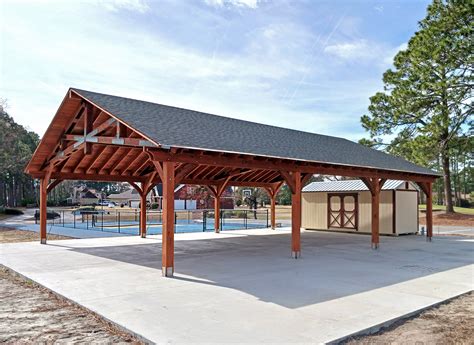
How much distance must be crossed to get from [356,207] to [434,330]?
13.7 m

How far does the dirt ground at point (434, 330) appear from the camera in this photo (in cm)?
432

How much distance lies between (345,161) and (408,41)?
1661 cm

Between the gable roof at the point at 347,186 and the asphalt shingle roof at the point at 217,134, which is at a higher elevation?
the asphalt shingle roof at the point at 217,134

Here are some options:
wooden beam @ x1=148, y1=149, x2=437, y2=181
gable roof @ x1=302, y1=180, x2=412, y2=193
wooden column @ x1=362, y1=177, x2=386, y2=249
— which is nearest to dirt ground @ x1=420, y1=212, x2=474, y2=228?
gable roof @ x1=302, y1=180, x2=412, y2=193

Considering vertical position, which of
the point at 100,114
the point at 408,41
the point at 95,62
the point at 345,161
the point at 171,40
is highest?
the point at 408,41

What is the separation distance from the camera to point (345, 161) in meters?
11.8

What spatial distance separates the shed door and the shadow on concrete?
3.56m

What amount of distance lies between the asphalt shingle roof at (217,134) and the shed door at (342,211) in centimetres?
446

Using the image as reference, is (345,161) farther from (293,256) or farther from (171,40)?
(171,40)

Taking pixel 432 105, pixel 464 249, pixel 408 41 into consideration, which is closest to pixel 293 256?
pixel 464 249

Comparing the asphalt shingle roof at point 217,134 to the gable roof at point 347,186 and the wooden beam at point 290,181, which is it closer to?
the wooden beam at point 290,181

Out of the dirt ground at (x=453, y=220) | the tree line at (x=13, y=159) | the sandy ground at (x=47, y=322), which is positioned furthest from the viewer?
the tree line at (x=13, y=159)

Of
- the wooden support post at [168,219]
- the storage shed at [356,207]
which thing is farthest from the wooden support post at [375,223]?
the wooden support post at [168,219]

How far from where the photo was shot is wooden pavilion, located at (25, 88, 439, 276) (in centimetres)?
822
